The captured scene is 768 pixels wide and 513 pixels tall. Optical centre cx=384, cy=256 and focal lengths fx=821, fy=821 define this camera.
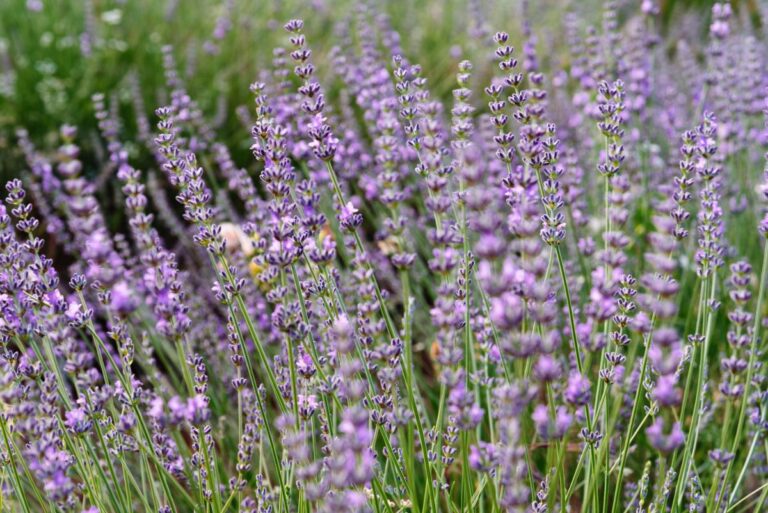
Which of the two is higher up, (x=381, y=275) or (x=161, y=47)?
(x=161, y=47)

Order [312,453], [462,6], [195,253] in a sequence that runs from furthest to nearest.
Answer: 1. [462,6]
2. [195,253]
3. [312,453]

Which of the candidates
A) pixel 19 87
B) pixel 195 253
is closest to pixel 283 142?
pixel 195 253

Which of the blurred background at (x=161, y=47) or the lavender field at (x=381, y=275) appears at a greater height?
the blurred background at (x=161, y=47)

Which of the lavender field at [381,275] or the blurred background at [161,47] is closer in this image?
the lavender field at [381,275]

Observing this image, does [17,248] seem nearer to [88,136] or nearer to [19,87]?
[88,136]

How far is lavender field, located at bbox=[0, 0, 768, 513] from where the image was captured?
55.0 inches

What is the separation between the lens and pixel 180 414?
1.37m

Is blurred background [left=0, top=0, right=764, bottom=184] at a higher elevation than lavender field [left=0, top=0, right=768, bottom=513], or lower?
higher

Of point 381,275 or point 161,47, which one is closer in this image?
point 381,275

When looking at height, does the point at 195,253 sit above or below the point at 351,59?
below

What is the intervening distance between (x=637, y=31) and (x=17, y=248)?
2.79m

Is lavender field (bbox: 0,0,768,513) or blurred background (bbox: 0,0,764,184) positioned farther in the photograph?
blurred background (bbox: 0,0,764,184)

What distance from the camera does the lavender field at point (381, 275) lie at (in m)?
1.40

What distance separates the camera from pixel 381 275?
3756mm
